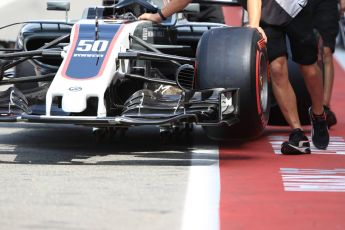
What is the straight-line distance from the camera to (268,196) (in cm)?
Answer: 725

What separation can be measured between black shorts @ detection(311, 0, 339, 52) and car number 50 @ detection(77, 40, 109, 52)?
3.05 meters

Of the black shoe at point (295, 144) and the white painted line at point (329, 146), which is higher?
the black shoe at point (295, 144)

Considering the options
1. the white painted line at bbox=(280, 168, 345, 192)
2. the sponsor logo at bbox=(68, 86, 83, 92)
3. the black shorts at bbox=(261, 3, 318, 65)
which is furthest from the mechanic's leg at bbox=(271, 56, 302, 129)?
the sponsor logo at bbox=(68, 86, 83, 92)

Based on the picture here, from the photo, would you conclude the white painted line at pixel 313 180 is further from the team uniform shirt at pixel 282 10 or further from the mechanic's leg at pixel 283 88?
the team uniform shirt at pixel 282 10

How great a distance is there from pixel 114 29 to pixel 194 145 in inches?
48.6

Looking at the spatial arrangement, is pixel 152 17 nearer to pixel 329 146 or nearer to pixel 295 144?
pixel 295 144

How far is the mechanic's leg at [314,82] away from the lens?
9541 mm

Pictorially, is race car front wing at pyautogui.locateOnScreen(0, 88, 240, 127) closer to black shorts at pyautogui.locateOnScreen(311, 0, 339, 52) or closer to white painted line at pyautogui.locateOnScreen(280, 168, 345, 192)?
white painted line at pyautogui.locateOnScreen(280, 168, 345, 192)

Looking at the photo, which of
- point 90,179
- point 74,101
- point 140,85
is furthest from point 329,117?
point 90,179

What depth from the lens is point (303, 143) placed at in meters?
9.34

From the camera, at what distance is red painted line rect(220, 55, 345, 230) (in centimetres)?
638

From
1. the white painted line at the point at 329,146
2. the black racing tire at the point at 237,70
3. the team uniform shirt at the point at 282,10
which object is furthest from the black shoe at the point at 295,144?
the team uniform shirt at the point at 282,10

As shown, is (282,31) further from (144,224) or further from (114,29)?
(144,224)

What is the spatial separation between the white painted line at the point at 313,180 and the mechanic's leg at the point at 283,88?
104cm
